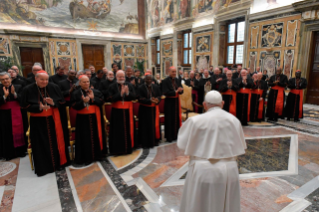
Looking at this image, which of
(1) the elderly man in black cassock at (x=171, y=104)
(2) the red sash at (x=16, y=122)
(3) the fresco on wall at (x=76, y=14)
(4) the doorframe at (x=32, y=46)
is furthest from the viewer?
(3) the fresco on wall at (x=76, y=14)

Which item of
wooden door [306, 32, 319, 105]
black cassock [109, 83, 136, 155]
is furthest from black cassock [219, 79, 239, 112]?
wooden door [306, 32, 319, 105]

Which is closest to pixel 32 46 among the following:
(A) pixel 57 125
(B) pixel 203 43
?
(B) pixel 203 43

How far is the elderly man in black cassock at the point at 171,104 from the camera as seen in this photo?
5.13m

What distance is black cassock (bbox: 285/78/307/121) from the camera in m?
6.52

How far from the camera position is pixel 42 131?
11.6 ft

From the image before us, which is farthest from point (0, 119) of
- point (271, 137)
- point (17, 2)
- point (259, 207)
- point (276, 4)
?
point (17, 2)

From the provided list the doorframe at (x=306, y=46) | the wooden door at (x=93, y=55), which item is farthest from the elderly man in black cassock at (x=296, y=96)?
the wooden door at (x=93, y=55)

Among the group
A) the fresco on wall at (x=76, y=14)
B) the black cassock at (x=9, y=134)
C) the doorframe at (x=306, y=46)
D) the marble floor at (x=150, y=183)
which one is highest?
the fresco on wall at (x=76, y=14)

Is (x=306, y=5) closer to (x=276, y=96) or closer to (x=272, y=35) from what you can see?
(x=272, y=35)

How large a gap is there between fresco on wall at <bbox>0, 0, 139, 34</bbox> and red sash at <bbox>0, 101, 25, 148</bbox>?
10.7 metres

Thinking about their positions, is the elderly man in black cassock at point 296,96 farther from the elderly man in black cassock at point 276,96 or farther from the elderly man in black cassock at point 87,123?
the elderly man in black cassock at point 87,123

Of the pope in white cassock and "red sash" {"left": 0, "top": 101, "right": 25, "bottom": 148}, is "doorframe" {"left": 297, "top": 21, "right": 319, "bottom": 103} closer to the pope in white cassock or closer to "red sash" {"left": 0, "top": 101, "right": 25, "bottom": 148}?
the pope in white cassock

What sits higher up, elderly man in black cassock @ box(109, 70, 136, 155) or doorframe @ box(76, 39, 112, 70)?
doorframe @ box(76, 39, 112, 70)

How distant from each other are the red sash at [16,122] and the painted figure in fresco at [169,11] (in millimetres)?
12249
